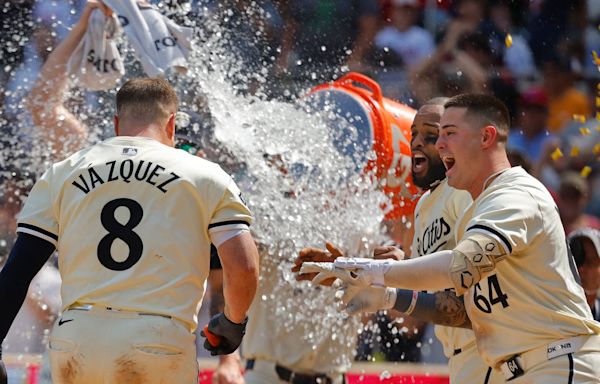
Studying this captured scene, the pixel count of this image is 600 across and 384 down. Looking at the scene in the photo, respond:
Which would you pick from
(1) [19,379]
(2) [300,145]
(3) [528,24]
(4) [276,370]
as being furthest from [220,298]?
(3) [528,24]

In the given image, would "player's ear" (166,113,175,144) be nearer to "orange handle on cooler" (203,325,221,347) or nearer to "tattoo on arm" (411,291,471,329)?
"orange handle on cooler" (203,325,221,347)

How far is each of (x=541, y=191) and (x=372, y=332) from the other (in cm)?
418

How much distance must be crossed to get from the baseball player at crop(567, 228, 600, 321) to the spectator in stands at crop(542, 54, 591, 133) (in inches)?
120

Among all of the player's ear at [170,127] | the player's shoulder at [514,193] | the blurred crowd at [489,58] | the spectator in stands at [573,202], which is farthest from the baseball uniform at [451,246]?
the spectator in stands at [573,202]

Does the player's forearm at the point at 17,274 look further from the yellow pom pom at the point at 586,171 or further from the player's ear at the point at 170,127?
the yellow pom pom at the point at 586,171

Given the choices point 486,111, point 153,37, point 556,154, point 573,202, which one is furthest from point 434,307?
point 556,154

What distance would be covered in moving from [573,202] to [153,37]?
14.3 feet

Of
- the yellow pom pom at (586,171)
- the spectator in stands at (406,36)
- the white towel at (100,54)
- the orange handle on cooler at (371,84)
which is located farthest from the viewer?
the spectator in stands at (406,36)

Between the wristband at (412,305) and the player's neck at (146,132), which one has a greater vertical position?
the player's neck at (146,132)

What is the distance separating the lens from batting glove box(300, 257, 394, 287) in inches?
140

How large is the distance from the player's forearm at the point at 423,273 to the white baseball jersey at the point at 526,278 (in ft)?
0.47

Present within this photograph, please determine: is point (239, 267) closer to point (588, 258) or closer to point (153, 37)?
point (153, 37)

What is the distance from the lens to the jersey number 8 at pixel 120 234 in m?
3.66

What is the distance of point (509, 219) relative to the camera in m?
3.52
